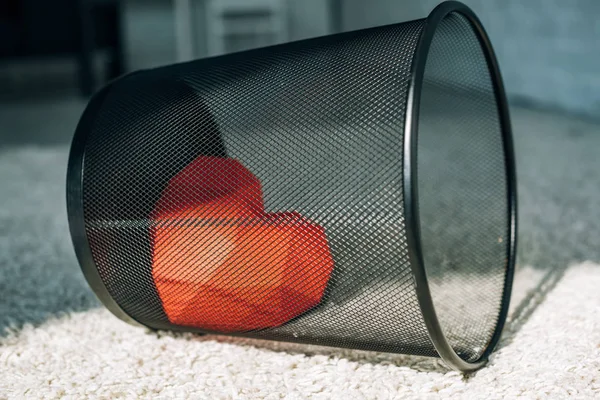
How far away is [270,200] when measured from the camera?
77cm

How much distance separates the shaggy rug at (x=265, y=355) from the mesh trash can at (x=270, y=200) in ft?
0.12

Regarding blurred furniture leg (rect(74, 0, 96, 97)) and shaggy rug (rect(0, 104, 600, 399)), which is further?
blurred furniture leg (rect(74, 0, 96, 97))

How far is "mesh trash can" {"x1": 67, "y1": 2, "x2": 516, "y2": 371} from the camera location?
74 centimetres

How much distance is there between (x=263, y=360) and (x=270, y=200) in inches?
8.7

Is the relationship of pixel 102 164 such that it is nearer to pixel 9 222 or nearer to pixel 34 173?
pixel 9 222

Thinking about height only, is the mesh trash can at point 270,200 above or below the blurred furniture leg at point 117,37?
above

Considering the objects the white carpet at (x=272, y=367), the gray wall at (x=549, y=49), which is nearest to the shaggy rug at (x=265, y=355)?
the white carpet at (x=272, y=367)

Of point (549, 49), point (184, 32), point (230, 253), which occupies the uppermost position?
point (230, 253)

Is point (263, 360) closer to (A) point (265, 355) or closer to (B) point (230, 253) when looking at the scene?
(A) point (265, 355)

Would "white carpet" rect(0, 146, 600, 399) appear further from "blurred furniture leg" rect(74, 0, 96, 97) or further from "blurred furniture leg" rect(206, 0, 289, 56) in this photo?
"blurred furniture leg" rect(206, 0, 289, 56)

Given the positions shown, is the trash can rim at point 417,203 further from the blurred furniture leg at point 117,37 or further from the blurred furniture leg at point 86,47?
the blurred furniture leg at point 117,37

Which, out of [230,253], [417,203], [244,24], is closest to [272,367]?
[230,253]

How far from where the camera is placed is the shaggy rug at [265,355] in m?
0.78

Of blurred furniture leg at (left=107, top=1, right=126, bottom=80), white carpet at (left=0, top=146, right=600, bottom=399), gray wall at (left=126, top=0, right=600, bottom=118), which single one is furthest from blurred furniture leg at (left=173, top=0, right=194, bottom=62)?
white carpet at (left=0, top=146, right=600, bottom=399)
